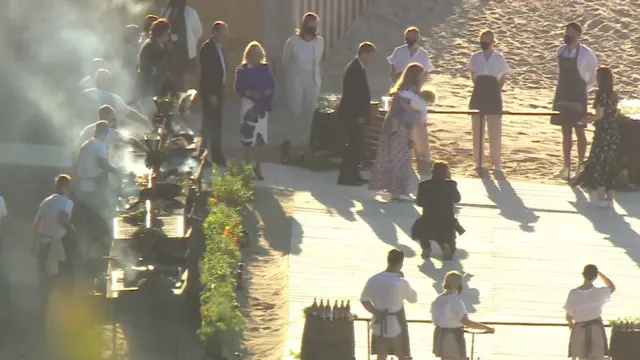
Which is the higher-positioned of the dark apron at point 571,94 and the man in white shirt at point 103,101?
the dark apron at point 571,94

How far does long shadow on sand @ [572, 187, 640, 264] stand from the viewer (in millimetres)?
17516

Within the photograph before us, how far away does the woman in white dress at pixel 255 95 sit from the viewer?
752 inches

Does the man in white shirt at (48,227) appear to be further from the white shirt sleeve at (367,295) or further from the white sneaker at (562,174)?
the white sneaker at (562,174)

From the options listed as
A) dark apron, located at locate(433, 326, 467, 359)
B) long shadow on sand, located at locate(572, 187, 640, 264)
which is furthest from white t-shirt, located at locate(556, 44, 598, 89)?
dark apron, located at locate(433, 326, 467, 359)

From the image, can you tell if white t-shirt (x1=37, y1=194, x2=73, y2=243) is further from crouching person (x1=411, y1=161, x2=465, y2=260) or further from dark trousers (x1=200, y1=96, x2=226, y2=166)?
dark trousers (x1=200, y1=96, x2=226, y2=166)

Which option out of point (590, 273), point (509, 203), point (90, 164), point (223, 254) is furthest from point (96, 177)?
point (509, 203)

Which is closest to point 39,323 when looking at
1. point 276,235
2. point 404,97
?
point 276,235

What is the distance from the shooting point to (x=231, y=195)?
18.1 m

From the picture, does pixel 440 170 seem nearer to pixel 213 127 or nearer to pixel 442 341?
pixel 442 341

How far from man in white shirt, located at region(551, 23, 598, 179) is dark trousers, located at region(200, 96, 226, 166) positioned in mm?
4006

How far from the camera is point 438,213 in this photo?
16.5 metres

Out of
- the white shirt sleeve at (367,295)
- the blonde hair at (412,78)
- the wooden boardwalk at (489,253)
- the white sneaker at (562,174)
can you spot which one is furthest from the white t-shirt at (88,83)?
the white shirt sleeve at (367,295)

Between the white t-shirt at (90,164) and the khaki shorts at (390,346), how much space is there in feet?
13.4

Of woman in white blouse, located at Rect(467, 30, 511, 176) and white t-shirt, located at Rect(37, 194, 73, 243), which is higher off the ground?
woman in white blouse, located at Rect(467, 30, 511, 176)
